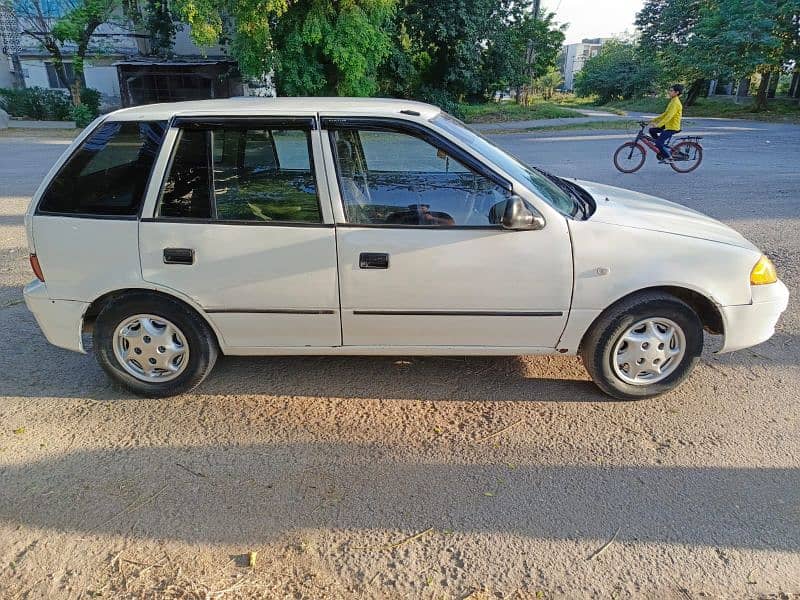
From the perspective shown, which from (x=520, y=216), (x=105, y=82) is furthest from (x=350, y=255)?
(x=105, y=82)

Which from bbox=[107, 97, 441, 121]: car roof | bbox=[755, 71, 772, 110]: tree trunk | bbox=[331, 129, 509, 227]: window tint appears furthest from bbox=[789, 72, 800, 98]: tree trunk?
bbox=[107, 97, 441, 121]: car roof

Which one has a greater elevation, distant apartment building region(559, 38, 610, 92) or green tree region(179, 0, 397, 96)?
distant apartment building region(559, 38, 610, 92)

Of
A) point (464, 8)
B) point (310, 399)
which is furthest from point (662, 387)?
point (464, 8)

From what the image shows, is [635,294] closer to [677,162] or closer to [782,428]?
[782,428]

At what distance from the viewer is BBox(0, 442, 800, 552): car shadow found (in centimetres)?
257

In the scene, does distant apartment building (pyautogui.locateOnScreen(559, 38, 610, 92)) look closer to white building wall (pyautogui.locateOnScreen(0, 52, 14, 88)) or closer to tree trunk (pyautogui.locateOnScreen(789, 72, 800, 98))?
tree trunk (pyautogui.locateOnScreen(789, 72, 800, 98))

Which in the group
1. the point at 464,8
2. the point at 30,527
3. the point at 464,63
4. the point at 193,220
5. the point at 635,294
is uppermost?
the point at 464,8

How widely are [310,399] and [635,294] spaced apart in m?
2.16

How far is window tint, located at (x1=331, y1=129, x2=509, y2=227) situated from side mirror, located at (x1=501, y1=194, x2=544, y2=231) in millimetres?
69

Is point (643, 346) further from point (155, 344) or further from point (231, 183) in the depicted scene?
point (155, 344)

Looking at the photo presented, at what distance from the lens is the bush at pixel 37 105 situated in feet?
83.8

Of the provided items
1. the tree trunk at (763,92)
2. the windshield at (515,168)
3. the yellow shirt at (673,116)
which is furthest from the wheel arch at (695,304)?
the tree trunk at (763,92)

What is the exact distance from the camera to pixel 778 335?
4.43 metres

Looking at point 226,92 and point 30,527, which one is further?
point 226,92
